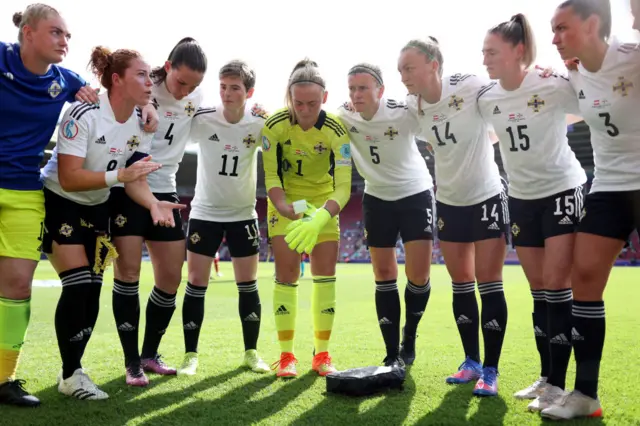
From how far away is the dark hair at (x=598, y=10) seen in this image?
3.14m

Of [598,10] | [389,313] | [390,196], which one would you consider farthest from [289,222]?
[598,10]

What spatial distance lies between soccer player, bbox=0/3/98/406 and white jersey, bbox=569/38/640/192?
332 cm

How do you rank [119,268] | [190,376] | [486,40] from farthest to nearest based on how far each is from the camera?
[190,376] < [119,268] < [486,40]

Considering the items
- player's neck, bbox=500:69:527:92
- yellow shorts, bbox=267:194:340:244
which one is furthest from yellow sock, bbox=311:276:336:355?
player's neck, bbox=500:69:527:92

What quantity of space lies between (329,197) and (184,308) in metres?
1.62

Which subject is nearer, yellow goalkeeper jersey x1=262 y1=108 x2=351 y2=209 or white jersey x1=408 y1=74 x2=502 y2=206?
white jersey x1=408 y1=74 x2=502 y2=206

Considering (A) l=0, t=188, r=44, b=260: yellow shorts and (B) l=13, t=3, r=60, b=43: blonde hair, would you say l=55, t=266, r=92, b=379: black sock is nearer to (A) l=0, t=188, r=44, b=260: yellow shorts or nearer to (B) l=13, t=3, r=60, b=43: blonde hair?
(A) l=0, t=188, r=44, b=260: yellow shorts

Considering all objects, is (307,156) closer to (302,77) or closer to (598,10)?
(302,77)

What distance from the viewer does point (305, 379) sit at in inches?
170

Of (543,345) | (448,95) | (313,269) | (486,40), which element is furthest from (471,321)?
(486,40)

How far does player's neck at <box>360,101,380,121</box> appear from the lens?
452cm

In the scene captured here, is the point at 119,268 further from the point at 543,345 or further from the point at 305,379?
the point at 543,345

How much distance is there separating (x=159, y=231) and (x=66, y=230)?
738mm

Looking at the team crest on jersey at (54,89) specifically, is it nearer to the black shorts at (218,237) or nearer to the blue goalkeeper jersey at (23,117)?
the blue goalkeeper jersey at (23,117)
